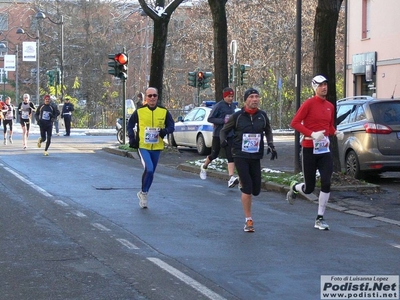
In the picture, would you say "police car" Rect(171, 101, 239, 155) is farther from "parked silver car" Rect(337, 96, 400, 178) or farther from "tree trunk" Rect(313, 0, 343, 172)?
"tree trunk" Rect(313, 0, 343, 172)

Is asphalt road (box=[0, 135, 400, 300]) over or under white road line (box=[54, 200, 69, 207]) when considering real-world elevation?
under

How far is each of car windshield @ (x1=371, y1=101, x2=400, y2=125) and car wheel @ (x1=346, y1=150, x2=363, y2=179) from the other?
0.91 m

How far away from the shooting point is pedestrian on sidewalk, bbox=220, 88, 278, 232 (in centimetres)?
1058

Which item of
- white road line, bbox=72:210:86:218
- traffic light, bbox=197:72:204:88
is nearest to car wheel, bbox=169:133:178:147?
traffic light, bbox=197:72:204:88

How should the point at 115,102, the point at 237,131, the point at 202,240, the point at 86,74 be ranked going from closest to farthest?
the point at 202,240 < the point at 237,131 < the point at 115,102 < the point at 86,74

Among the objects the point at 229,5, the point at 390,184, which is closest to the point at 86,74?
the point at 229,5

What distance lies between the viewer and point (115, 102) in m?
54.4

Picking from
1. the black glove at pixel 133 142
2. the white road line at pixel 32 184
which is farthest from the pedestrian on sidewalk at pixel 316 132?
the white road line at pixel 32 184

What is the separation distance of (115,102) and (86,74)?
7789 millimetres

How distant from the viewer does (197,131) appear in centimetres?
2600

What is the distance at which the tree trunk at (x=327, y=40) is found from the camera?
15.6 m

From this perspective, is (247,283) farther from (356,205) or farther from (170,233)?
(356,205)

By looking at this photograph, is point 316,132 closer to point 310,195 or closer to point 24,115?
point 310,195

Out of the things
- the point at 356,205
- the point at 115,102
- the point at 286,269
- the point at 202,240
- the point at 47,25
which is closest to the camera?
the point at 286,269
